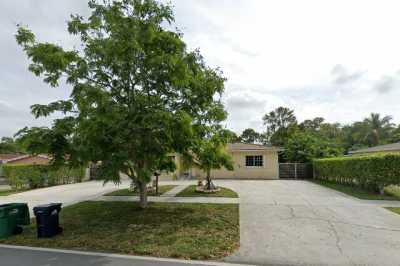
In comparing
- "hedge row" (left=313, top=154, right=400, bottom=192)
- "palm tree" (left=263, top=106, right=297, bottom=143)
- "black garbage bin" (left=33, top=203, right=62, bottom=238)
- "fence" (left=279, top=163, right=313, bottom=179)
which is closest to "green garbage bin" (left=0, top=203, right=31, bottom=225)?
"black garbage bin" (left=33, top=203, right=62, bottom=238)

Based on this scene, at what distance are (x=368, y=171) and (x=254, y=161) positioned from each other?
10.5 meters

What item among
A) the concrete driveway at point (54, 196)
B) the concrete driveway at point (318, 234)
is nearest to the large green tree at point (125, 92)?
the concrete driveway at point (318, 234)

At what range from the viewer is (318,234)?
6.86 meters

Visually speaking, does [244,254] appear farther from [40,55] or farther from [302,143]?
[302,143]

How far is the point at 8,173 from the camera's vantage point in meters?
20.0

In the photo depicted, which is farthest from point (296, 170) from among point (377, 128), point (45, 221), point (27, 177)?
point (377, 128)

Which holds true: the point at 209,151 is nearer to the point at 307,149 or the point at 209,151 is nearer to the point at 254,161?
the point at 254,161

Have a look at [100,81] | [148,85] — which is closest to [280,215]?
[148,85]

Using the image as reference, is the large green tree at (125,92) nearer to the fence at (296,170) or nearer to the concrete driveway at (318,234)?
the concrete driveway at (318,234)

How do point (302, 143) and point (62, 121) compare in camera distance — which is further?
point (302, 143)

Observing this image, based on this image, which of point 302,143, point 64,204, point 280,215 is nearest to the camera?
point 280,215

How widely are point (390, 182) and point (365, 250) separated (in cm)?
877

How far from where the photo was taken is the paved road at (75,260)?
512 centimetres

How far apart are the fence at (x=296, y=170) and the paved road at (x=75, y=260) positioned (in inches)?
778
